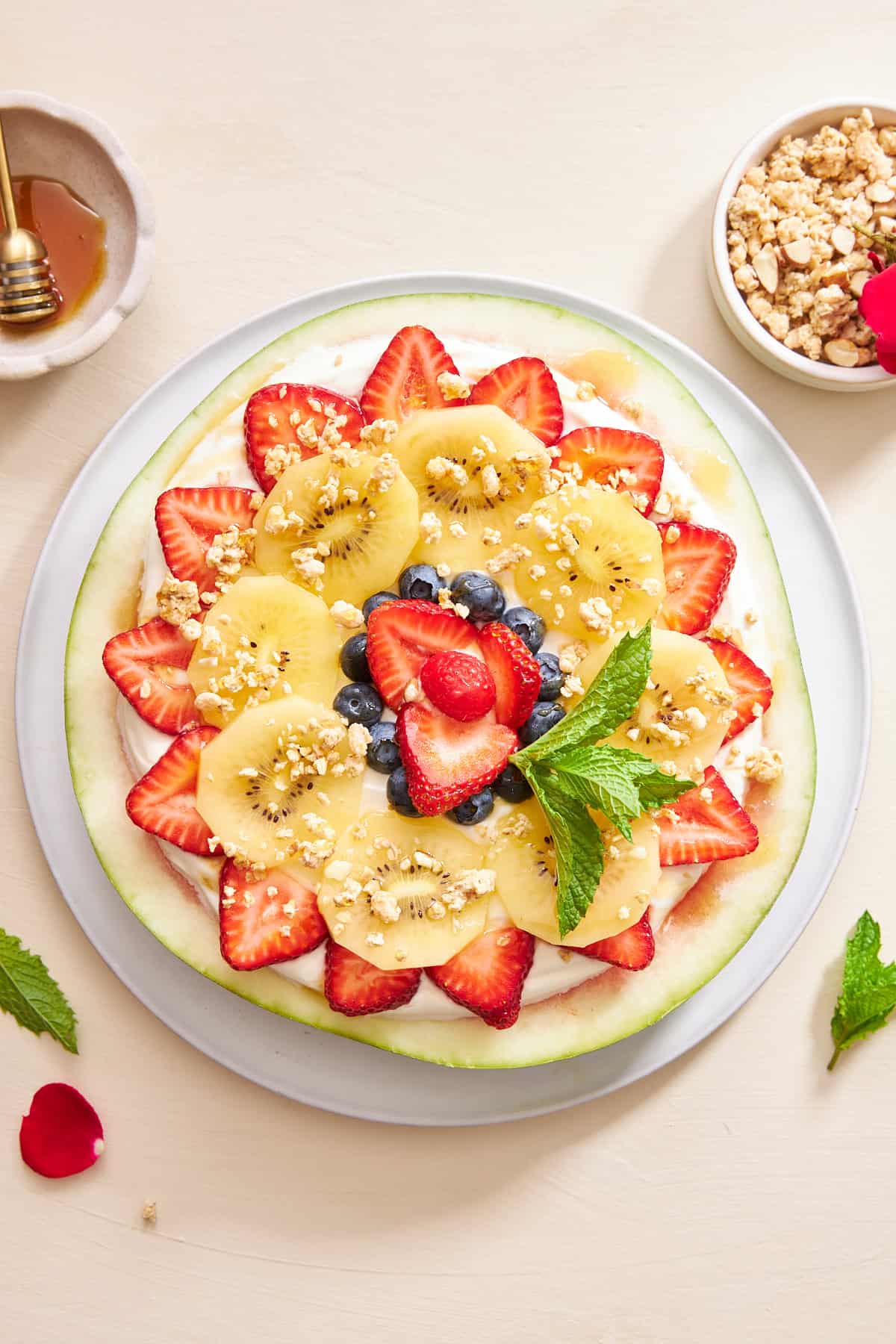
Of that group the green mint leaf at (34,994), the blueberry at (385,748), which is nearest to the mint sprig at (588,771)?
the blueberry at (385,748)

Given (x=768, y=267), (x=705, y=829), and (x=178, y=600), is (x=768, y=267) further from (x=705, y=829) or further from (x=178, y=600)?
(x=178, y=600)

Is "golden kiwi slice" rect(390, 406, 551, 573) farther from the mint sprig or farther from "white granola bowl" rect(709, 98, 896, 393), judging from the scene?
"white granola bowl" rect(709, 98, 896, 393)

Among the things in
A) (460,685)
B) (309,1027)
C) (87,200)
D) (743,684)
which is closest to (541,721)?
(460,685)

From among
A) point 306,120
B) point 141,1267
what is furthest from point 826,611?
point 141,1267

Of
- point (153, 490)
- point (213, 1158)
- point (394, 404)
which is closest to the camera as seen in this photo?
point (394, 404)

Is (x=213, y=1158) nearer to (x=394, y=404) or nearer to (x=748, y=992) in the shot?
(x=748, y=992)

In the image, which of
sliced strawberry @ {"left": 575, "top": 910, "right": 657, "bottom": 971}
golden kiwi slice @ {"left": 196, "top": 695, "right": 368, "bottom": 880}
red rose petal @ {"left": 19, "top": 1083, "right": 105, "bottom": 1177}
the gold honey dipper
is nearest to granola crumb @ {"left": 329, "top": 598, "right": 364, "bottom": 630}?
golden kiwi slice @ {"left": 196, "top": 695, "right": 368, "bottom": 880}

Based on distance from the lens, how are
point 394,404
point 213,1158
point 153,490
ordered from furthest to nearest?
1. point 213,1158
2. point 153,490
3. point 394,404
